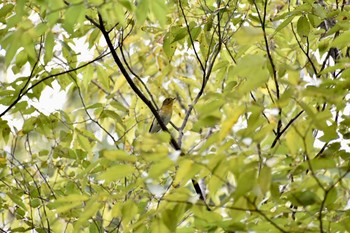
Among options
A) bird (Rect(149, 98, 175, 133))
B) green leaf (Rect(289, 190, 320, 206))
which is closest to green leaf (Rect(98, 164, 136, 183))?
green leaf (Rect(289, 190, 320, 206))

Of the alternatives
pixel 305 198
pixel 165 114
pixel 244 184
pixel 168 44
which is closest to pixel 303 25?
pixel 168 44

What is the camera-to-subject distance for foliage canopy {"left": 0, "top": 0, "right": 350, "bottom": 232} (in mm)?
1055

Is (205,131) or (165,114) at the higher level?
(205,131)

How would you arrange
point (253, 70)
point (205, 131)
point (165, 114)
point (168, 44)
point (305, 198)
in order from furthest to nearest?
point (205, 131) < point (165, 114) < point (168, 44) < point (305, 198) < point (253, 70)

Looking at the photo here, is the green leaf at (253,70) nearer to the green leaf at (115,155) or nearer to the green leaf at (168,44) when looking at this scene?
the green leaf at (115,155)

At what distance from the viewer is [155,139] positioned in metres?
1.05

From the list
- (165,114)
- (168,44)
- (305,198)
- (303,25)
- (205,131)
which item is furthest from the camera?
(205,131)

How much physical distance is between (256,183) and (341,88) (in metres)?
0.29

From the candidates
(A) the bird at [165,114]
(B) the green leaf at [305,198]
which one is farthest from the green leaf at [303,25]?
(B) the green leaf at [305,198]

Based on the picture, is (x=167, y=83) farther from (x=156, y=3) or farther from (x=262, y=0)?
(x=156, y=3)

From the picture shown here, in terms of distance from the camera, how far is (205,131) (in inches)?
107

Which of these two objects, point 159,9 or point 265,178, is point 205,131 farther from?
point 265,178

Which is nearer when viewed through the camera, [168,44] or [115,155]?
[115,155]

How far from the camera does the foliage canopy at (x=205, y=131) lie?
3.46ft
